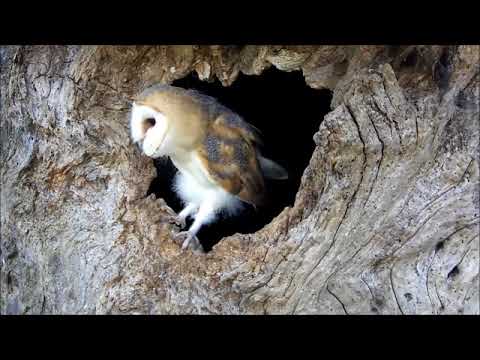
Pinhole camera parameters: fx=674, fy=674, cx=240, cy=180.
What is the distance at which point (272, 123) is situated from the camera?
11.8ft

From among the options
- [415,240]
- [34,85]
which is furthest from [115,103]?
[415,240]

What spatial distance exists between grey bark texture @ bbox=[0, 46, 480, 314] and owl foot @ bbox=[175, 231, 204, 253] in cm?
4

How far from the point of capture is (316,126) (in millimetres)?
3582

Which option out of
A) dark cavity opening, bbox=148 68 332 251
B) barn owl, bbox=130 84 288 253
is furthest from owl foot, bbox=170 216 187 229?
dark cavity opening, bbox=148 68 332 251

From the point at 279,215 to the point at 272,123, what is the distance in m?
1.17

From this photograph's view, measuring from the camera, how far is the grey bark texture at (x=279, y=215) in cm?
229

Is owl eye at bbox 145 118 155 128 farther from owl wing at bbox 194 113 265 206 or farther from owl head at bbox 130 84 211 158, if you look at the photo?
owl wing at bbox 194 113 265 206

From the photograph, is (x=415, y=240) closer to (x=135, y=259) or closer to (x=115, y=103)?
(x=135, y=259)

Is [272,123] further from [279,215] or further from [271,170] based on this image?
[279,215]

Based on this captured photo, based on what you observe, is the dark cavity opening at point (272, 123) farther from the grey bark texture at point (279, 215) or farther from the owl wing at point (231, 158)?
the grey bark texture at point (279, 215)

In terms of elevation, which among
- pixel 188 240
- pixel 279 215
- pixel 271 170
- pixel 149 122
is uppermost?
pixel 149 122

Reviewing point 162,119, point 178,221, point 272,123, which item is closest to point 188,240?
point 178,221

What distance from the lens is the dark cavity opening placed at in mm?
3371

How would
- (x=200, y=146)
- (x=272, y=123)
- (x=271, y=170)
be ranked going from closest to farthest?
(x=200, y=146), (x=271, y=170), (x=272, y=123)
